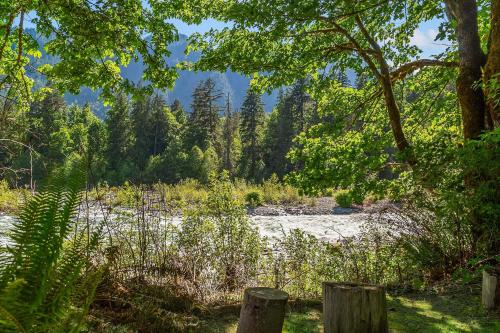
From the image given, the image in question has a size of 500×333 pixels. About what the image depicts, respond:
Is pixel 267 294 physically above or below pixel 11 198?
below

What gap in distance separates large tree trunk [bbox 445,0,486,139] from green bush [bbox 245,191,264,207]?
18.0m

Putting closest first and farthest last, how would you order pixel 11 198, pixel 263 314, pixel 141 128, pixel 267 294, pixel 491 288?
pixel 11 198 < pixel 263 314 < pixel 267 294 < pixel 491 288 < pixel 141 128

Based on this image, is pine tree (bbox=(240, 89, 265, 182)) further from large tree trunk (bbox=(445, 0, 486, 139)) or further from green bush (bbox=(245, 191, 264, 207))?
large tree trunk (bbox=(445, 0, 486, 139))

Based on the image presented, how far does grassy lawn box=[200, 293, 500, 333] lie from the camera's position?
12.6 feet

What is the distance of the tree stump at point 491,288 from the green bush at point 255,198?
736 inches

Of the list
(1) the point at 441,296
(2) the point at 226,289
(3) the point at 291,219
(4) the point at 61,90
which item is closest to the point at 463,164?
(1) the point at 441,296

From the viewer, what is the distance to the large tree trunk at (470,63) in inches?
205

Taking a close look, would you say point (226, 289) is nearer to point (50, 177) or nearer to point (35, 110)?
point (50, 177)

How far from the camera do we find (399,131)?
6129 mm

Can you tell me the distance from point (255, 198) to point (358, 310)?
805 inches

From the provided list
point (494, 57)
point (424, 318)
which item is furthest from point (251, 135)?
point (424, 318)

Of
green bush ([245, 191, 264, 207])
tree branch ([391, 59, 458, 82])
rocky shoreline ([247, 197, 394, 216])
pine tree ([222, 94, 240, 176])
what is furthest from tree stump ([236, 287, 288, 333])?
pine tree ([222, 94, 240, 176])

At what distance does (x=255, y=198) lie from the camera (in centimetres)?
2348

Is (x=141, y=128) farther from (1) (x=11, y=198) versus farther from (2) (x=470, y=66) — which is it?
(1) (x=11, y=198)
